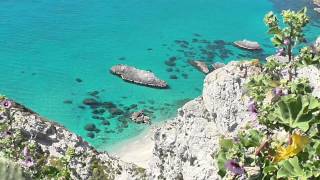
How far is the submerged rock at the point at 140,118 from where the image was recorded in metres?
52.7

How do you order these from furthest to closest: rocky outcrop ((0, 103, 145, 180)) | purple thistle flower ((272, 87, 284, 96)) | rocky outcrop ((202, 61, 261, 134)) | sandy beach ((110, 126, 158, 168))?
1. sandy beach ((110, 126, 158, 168))
2. rocky outcrop ((0, 103, 145, 180))
3. rocky outcrop ((202, 61, 261, 134))
4. purple thistle flower ((272, 87, 284, 96))

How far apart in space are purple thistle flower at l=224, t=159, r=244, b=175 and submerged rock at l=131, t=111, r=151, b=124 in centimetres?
4333

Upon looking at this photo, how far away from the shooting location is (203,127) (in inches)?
666

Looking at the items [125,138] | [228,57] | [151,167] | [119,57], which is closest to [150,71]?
[119,57]

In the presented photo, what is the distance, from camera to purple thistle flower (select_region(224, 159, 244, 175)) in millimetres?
9359

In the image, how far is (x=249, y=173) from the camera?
10.4 m

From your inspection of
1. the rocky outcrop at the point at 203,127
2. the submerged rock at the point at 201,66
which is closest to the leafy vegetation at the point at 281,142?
the rocky outcrop at the point at 203,127

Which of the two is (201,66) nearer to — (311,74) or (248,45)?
(248,45)

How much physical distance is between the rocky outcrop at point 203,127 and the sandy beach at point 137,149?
84.0 feet

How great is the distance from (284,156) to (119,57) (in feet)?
207

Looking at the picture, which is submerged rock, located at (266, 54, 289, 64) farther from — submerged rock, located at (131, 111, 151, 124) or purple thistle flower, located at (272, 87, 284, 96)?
submerged rock, located at (131, 111, 151, 124)

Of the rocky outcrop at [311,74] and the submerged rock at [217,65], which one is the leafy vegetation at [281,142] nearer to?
the rocky outcrop at [311,74]

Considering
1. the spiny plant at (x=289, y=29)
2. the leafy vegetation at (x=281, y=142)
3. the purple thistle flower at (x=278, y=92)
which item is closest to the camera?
the leafy vegetation at (x=281, y=142)

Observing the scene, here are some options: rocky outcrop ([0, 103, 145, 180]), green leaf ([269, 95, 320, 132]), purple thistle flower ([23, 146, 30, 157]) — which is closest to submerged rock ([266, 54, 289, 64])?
green leaf ([269, 95, 320, 132])
